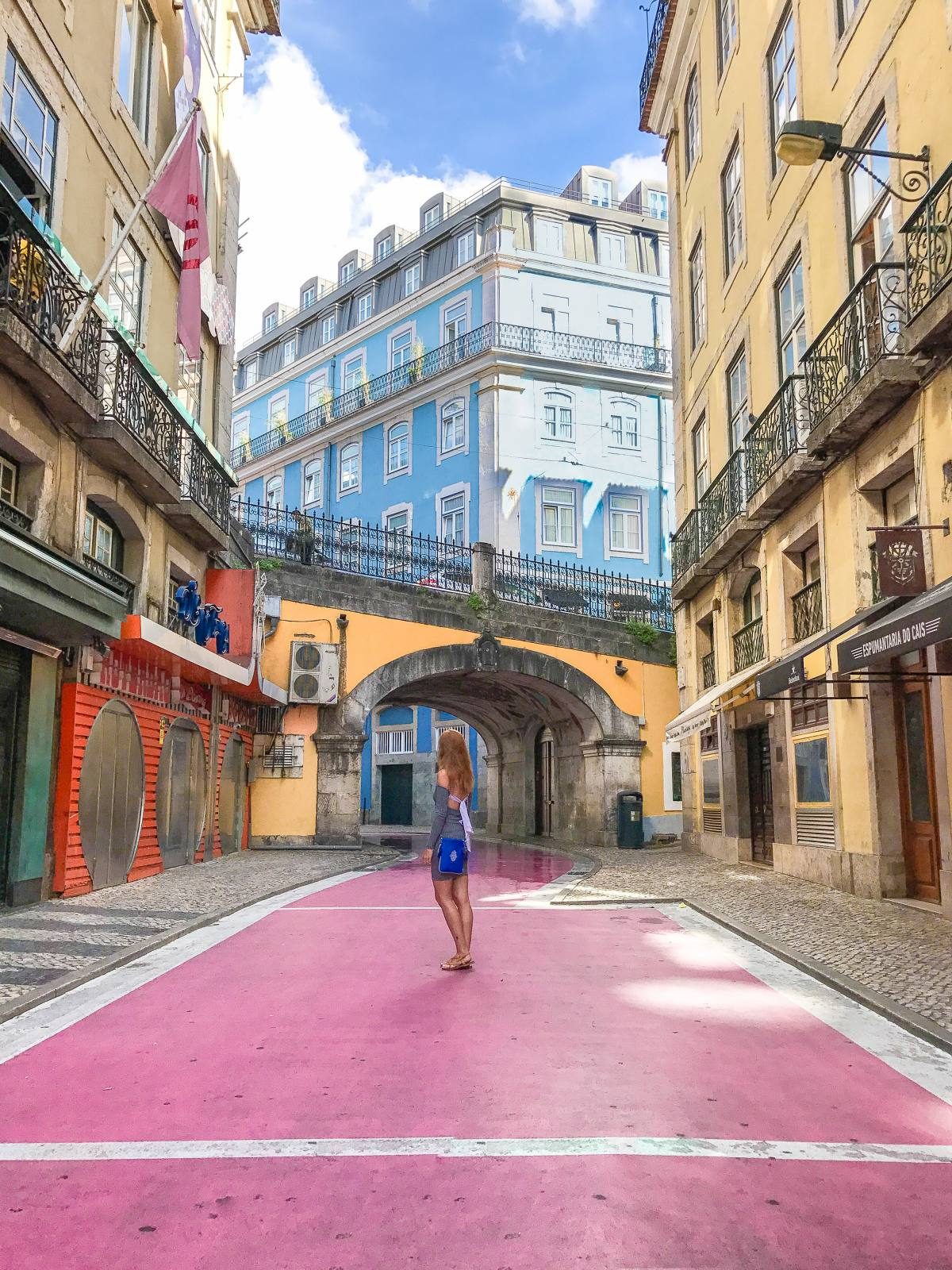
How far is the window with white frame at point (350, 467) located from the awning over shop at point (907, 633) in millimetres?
29939

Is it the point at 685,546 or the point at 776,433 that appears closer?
the point at 776,433

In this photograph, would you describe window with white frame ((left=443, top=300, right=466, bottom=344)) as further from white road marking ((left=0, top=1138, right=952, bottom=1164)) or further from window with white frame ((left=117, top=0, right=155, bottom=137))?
white road marking ((left=0, top=1138, right=952, bottom=1164))

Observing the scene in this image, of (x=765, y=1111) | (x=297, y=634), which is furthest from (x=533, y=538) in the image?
(x=765, y=1111)

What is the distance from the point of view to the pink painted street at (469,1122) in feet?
9.63

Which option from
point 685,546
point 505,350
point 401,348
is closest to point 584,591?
point 685,546

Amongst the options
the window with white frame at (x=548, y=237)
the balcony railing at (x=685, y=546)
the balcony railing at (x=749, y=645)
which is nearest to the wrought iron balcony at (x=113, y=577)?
the balcony railing at (x=749, y=645)

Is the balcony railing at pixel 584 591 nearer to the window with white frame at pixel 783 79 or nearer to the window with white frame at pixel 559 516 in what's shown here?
the window with white frame at pixel 559 516

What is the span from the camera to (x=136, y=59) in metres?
14.4

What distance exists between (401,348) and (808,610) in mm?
25544

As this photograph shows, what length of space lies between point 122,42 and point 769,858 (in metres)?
14.3

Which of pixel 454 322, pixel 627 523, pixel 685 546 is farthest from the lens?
pixel 454 322

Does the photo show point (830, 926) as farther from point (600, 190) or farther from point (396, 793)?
A: point (600, 190)

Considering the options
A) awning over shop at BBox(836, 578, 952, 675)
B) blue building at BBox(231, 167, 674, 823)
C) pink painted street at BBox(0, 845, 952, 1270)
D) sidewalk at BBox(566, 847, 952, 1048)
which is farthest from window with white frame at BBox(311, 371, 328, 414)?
pink painted street at BBox(0, 845, 952, 1270)

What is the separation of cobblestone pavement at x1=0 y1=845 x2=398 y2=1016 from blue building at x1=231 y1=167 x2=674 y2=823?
18855 mm
